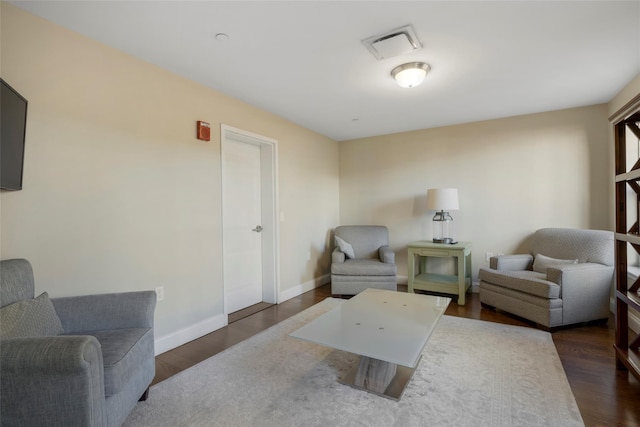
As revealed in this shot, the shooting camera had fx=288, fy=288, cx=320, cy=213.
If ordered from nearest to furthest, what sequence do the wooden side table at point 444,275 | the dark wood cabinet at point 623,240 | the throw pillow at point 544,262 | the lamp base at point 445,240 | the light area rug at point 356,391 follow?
the light area rug at point 356,391 → the dark wood cabinet at point 623,240 → the throw pillow at point 544,262 → the wooden side table at point 444,275 → the lamp base at point 445,240

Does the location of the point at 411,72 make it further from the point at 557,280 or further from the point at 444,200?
the point at 557,280

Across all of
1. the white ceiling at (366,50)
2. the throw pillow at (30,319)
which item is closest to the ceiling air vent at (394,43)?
the white ceiling at (366,50)

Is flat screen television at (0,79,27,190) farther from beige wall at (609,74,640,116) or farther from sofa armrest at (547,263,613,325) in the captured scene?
beige wall at (609,74,640,116)

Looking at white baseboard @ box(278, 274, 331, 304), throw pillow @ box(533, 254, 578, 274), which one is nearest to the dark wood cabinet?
throw pillow @ box(533, 254, 578, 274)

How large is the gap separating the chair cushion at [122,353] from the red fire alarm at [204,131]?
166 centimetres

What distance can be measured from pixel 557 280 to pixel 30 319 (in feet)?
12.2

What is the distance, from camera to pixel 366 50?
82.5 inches

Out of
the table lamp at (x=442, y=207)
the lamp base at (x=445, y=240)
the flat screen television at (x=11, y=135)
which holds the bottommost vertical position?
the lamp base at (x=445, y=240)

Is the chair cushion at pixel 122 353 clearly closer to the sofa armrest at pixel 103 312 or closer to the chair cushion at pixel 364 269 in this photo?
the sofa armrest at pixel 103 312

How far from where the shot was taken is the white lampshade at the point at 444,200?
12.0 feet

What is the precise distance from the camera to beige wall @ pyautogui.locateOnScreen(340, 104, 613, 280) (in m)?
3.30

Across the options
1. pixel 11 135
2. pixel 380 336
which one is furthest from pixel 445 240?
pixel 11 135

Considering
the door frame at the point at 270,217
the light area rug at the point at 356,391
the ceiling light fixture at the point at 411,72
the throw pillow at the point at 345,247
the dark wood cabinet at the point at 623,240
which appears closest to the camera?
the light area rug at the point at 356,391

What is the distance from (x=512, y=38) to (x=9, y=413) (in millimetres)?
3221
